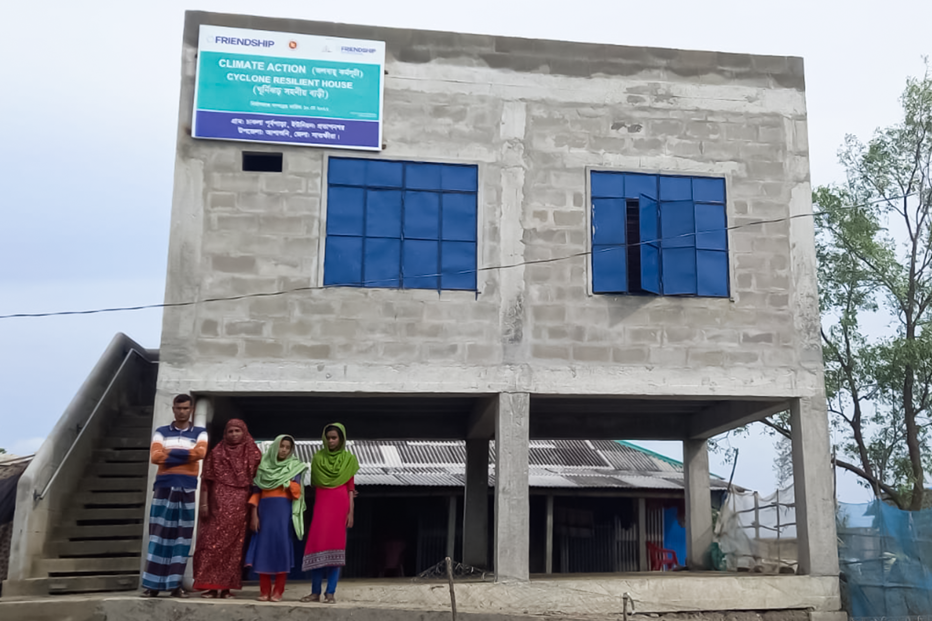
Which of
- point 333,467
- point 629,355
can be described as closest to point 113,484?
point 333,467

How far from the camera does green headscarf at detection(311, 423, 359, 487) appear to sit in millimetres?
8711

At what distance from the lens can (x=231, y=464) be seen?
28.4ft

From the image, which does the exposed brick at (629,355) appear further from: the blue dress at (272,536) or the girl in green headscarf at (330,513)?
the blue dress at (272,536)

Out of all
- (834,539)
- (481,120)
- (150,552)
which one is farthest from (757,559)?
(150,552)

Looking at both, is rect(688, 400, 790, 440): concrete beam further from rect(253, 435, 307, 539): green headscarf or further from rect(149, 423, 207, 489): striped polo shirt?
rect(149, 423, 207, 489): striped polo shirt

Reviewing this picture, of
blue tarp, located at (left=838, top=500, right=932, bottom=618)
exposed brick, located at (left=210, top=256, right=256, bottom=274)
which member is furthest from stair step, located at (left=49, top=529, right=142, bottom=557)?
blue tarp, located at (left=838, top=500, right=932, bottom=618)

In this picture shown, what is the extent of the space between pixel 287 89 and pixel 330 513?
4500mm

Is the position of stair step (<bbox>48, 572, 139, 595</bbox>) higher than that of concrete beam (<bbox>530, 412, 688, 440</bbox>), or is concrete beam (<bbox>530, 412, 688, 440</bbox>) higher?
concrete beam (<bbox>530, 412, 688, 440</bbox>)

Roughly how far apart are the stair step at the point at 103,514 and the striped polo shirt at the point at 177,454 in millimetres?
1950

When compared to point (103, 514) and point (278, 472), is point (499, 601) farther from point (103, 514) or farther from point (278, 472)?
point (103, 514)

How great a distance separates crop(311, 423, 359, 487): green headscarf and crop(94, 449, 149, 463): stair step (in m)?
3.25

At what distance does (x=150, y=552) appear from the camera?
837cm

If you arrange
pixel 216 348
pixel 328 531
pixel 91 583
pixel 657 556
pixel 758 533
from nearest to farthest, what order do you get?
1. pixel 328 531
2. pixel 91 583
3. pixel 216 348
4. pixel 758 533
5. pixel 657 556

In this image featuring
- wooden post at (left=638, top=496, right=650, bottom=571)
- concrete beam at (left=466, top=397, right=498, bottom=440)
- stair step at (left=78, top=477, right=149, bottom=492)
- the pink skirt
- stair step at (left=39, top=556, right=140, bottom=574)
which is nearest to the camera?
the pink skirt
